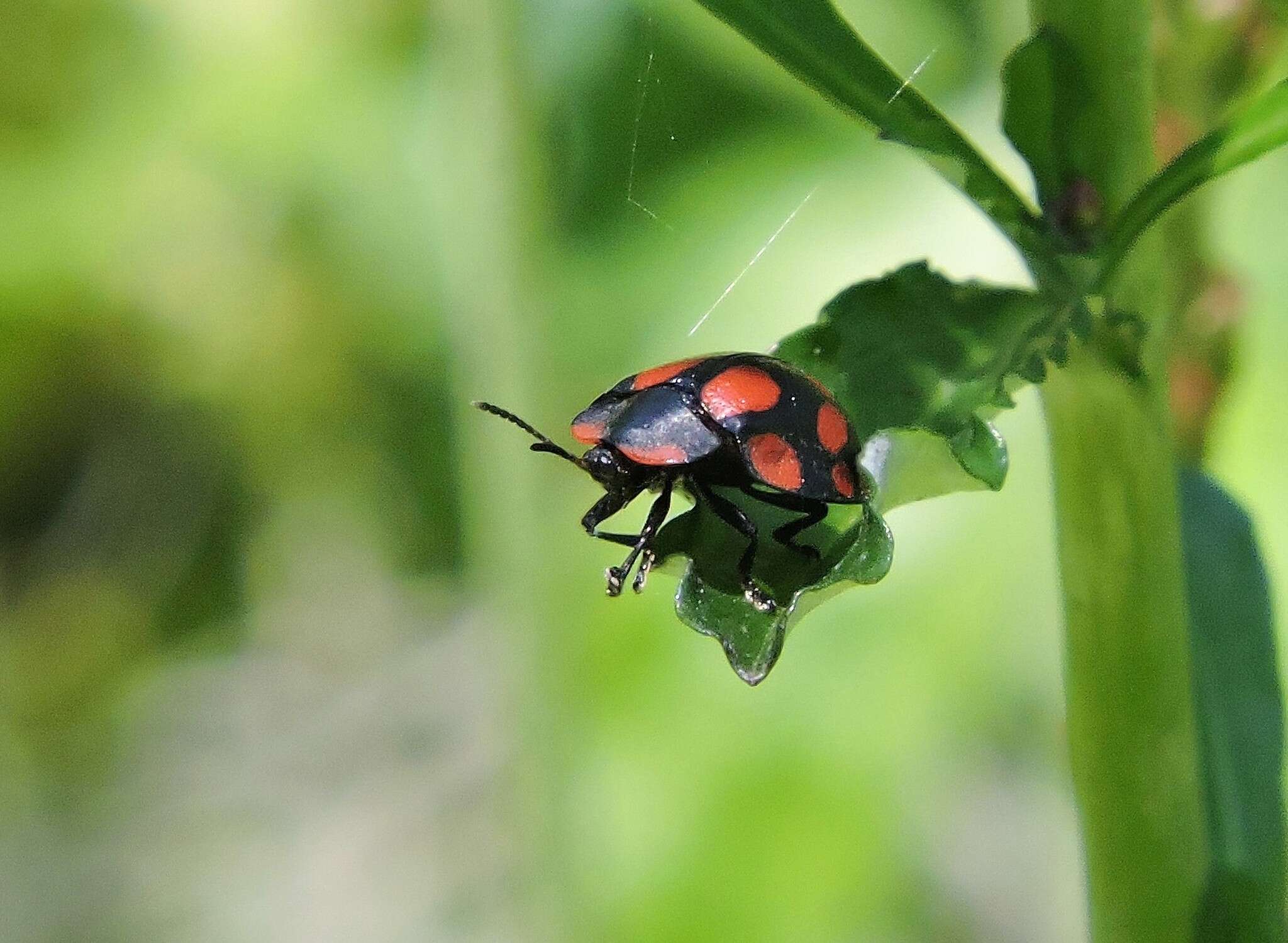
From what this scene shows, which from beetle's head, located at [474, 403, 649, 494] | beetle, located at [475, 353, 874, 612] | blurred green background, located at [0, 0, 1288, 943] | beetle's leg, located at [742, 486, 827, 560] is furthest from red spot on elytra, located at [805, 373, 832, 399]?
blurred green background, located at [0, 0, 1288, 943]

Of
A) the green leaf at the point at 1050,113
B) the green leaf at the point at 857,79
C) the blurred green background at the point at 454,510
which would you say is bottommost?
the blurred green background at the point at 454,510

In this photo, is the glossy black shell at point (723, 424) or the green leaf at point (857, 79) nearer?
the green leaf at point (857, 79)

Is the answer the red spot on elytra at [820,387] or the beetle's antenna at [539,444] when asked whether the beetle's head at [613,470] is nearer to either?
the beetle's antenna at [539,444]

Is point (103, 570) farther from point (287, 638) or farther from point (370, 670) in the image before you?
point (370, 670)

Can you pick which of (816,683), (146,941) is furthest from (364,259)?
(146,941)

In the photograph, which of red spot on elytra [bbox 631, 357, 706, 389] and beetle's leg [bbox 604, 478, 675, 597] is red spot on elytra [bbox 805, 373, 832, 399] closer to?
beetle's leg [bbox 604, 478, 675, 597]

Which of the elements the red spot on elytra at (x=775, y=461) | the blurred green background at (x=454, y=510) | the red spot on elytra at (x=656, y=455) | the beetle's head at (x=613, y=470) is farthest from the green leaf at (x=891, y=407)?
the blurred green background at (x=454, y=510)

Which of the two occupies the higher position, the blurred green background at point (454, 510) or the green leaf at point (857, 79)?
the green leaf at point (857, 79)
